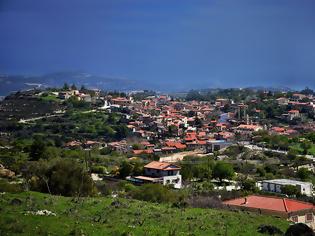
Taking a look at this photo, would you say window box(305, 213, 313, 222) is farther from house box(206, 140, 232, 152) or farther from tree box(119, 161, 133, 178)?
house box(206, 140, 232, 152)

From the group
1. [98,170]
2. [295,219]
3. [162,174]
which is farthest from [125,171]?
[295,219]

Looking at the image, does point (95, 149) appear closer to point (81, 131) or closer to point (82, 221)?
point (81, 131)

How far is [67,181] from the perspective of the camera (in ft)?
51.4

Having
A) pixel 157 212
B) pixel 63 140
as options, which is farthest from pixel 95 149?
pixel 157 212

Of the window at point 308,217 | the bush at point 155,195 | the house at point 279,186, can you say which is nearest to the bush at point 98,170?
the house at point 279,186

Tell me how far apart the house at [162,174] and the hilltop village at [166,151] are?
6cm

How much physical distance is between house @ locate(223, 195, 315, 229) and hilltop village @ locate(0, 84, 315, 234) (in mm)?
33

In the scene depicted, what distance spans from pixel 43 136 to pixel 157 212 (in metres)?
35.8

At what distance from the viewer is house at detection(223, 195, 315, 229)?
16359 millimetres

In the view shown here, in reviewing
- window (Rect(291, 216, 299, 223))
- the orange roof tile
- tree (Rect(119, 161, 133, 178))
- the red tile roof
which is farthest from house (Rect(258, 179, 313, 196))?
window (Rect(291, 216, 299, 223))

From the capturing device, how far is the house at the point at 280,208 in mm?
16359

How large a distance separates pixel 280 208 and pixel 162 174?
529 inches

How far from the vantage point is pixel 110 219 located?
10695 millimetres

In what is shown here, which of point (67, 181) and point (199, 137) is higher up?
point (67, 181)
